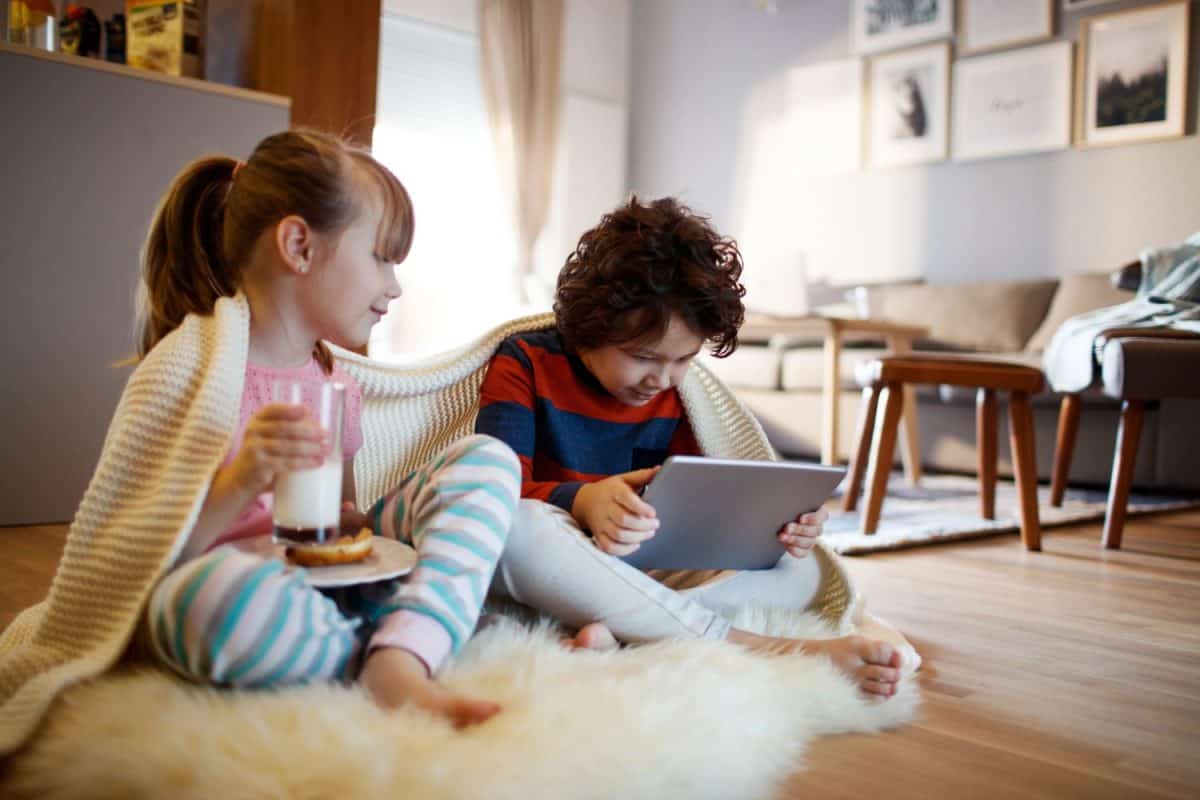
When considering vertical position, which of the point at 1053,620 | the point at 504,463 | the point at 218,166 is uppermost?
the point at 218,166

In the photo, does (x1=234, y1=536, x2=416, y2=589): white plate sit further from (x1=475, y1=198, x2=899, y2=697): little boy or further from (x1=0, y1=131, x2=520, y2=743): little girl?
(x1=475, y1=198, x2=899, y2=697): little boy

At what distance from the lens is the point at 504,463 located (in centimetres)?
107

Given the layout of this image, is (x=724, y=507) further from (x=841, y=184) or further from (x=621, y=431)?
(x=841, y=184)

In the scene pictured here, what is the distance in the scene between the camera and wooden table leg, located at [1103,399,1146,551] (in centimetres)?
235

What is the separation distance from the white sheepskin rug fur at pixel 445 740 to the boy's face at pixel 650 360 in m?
0.37

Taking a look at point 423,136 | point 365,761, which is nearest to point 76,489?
point 365,761

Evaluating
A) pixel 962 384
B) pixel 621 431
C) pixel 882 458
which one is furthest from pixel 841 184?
pixel 621 431

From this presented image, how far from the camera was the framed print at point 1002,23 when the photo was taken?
4395mm

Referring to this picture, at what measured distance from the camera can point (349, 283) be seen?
114 centimetres

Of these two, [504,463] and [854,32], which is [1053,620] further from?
[854,32]

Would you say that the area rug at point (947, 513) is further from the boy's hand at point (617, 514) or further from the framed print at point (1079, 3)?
the framed print at point (1079, 3)

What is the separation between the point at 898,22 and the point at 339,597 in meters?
4.49

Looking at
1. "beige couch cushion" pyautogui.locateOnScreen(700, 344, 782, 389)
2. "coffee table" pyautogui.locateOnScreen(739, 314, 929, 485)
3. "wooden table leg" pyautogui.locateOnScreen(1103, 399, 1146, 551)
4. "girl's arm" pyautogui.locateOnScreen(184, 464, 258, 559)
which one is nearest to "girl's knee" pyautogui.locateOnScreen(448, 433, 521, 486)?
"girl's arm" pyautogui.locateOnScreen(184, 464, 258, 559)

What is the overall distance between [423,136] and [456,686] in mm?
4275
